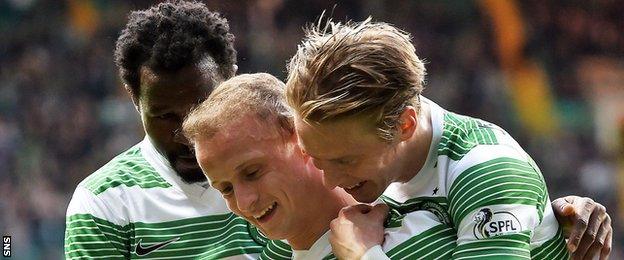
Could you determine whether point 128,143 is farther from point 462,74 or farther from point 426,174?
point 426,174

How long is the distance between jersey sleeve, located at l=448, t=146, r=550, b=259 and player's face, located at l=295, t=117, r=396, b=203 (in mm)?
161

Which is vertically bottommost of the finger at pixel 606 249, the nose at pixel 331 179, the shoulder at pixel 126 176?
the finger at pixel 606 249

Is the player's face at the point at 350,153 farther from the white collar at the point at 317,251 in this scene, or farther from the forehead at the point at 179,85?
the forehead at the point at 179,85

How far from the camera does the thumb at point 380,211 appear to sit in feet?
8.19

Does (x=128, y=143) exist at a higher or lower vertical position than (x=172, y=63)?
lower

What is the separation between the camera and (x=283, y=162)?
252cm

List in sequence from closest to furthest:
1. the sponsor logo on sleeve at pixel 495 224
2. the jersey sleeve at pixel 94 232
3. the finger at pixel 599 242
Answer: the sponsor logo on sleeve at pixel 495 224 < the finger at pixel 599 242 < the jersey sleeve at pixel 94 232

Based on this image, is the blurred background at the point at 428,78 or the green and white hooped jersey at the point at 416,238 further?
the blurred background at the point at 428,78

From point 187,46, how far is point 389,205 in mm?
799

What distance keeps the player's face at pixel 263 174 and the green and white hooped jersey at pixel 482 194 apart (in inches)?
8.0

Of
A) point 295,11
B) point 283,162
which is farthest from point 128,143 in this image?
point 283,162

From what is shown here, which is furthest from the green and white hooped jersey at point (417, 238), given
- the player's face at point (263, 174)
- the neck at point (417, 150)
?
the player's face at point (263, 174)

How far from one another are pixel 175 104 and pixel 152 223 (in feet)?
1.07

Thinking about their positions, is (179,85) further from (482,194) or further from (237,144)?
(482,194)
